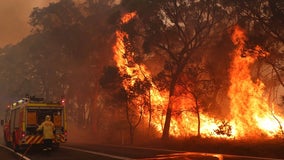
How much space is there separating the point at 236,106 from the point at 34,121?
18998 millimetres

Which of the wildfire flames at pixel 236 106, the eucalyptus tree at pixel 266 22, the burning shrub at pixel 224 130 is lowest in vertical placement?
the burning shrub at pixel 224 130

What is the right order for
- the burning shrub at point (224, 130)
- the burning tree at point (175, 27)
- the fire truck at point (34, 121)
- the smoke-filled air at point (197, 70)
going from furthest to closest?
the burning tree at point (175, 27), the burning shrub at point (224, 130), the smoke-filled air at point (197, 70), the fire truck at point (34, 121)

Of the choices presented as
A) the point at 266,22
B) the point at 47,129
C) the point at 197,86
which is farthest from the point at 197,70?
the point at 47,129

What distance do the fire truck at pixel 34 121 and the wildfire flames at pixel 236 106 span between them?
13277mm

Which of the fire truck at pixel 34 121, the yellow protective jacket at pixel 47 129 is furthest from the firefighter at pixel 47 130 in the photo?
the fire truck at pixel 34 121

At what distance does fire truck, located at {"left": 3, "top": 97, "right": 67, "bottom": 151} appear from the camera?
75.1ft

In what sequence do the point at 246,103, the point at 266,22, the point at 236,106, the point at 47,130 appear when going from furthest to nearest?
the point at 236,106 < the point at 246,103 < the point at 266,22 < the point at 47,130

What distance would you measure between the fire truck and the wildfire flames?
13277 mm

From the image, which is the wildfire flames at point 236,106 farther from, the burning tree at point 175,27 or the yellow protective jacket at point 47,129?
the yellow protective jacket at point 47,129

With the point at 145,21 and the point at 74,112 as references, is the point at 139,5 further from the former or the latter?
the point at 74,112

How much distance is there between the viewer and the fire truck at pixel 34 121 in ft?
75.1

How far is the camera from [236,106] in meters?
35.8

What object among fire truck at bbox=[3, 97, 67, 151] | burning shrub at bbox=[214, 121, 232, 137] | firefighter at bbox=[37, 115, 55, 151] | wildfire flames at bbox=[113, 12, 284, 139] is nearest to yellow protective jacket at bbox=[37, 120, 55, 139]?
firefighter at bbox=[37, 115, 55, 151]

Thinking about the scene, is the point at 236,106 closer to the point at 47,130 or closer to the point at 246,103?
the point at 246,103
